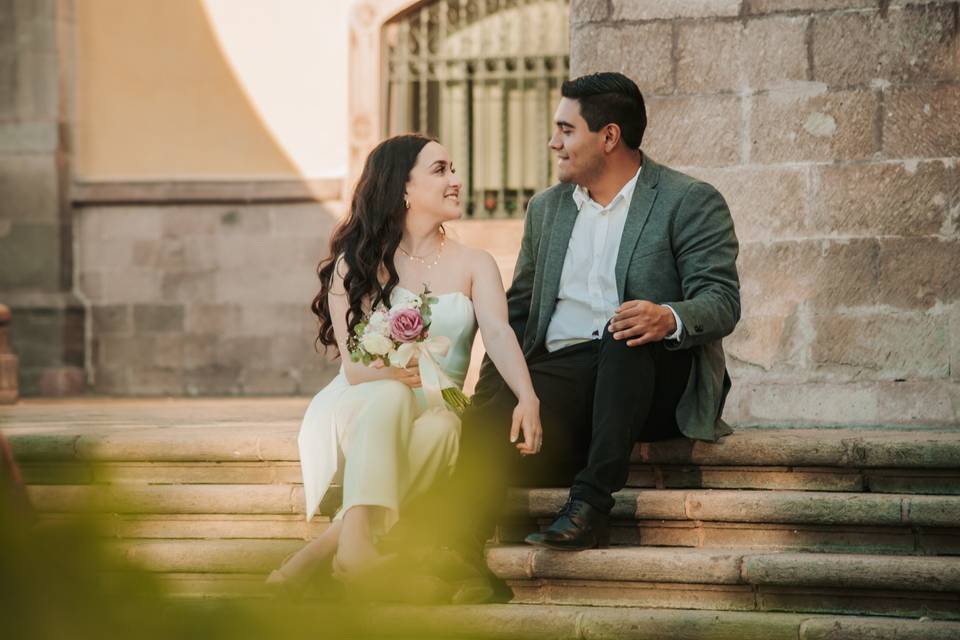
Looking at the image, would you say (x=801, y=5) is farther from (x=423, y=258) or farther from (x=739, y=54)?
(x=423, y=258)

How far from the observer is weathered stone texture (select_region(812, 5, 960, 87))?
209 inches

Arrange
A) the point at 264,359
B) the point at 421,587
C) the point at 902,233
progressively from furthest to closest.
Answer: the point at 264,359
the point at 902,233
the point at 421,587

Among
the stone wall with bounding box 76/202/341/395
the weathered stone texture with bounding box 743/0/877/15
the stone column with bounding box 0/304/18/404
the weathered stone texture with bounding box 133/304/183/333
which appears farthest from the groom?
the weathered stone texture with bounding box 133/304/183/333

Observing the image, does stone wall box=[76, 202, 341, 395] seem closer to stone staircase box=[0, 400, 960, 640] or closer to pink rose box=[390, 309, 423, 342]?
stone staircase box=[0, 400, 960, 640]

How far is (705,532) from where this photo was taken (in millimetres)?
4105

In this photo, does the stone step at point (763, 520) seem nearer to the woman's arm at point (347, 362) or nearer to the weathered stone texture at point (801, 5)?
Result: the woman's arm at point (347, 362)

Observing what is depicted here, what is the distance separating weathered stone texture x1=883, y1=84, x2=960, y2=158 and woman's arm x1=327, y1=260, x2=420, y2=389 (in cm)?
225

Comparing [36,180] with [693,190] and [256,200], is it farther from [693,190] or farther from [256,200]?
[693,190]

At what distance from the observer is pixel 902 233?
17.4 feet

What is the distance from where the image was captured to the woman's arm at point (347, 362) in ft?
13.4

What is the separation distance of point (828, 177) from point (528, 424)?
208cm

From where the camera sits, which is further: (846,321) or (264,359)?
(264,359)

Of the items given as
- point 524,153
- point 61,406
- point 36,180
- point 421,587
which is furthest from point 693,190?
point 36,180

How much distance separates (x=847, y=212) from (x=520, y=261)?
1.46m
